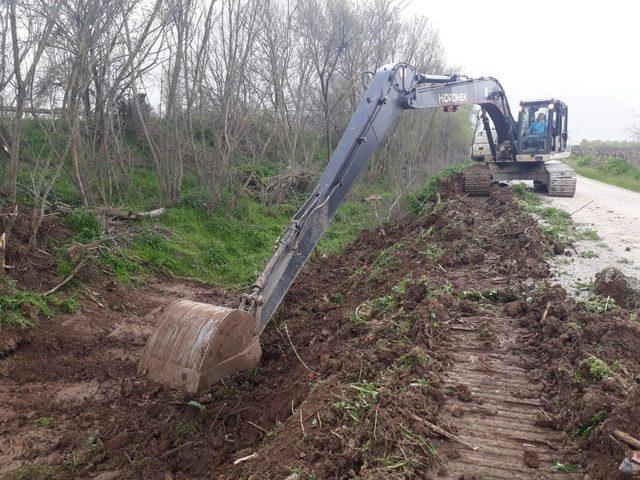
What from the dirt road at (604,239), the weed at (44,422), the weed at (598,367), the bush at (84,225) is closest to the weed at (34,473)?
the weed at (44,422)

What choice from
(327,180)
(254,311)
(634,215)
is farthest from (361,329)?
(634,215)

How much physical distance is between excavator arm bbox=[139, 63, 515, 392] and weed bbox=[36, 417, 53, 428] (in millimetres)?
1424

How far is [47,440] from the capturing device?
16.0 ft

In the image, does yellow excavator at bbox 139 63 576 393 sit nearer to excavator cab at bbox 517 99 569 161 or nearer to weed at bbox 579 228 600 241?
excavator cab at bbox 517 99 569 161

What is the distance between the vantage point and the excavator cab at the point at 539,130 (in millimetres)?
14320

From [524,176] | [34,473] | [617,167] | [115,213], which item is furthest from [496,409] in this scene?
Answer: [617,167]

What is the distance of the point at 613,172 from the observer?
2873cm

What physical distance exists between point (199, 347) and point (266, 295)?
1008mm

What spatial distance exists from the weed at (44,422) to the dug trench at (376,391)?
0.02 meters

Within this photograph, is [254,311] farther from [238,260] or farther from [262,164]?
[262,164]

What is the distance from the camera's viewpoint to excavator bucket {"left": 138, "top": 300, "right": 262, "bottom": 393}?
13.9 ft

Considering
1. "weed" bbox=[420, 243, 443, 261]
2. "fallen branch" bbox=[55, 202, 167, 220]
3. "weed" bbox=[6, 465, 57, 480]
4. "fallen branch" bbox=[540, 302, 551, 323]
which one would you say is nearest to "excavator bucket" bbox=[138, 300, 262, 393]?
"weed" bbox=[6, 465, 57, 480]

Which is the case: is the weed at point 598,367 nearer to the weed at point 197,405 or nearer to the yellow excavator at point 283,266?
the yellow excavator at point 283,266

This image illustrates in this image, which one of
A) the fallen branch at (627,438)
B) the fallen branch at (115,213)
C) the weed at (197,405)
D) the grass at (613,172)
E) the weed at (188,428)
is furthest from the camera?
the grass at (613,172)
